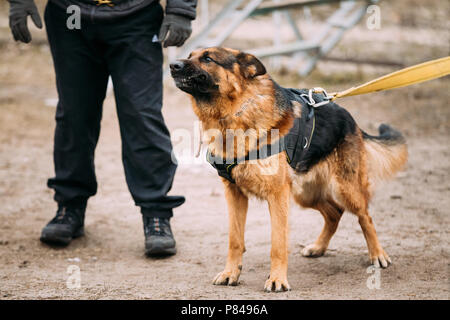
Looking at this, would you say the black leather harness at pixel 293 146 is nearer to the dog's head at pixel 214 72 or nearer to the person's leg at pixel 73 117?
the dog's head at pixel 214 72

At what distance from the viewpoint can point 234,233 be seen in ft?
9.87

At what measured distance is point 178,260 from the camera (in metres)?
3.44

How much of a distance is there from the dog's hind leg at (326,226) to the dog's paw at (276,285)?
66 cm

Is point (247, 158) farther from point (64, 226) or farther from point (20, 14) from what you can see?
point (20, 14)

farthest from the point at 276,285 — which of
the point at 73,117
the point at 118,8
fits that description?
the point at 118,8

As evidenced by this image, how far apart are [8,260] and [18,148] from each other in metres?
2.96

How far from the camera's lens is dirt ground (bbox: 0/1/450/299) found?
2891 mm

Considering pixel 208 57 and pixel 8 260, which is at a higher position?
pixel 208 57

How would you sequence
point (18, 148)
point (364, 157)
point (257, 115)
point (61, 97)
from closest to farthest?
point (257, 115)
point (364, 157)
point (61, 97)
point (18, 148)

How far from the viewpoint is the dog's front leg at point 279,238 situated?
2.83 metres

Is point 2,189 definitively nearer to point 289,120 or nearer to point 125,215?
point 125,215

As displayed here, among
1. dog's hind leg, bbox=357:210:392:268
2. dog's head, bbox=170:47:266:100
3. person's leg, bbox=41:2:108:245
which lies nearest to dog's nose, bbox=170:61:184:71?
dog's head, bbox=170:47:266:100
